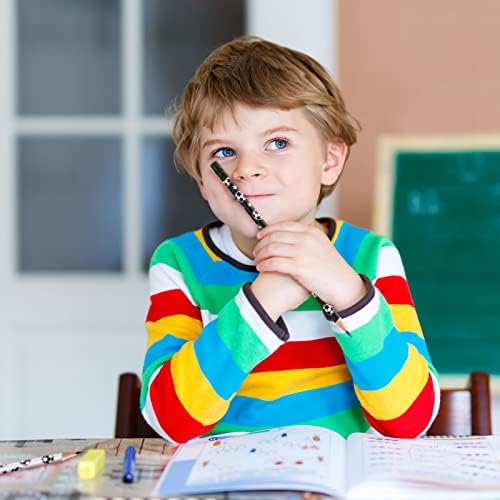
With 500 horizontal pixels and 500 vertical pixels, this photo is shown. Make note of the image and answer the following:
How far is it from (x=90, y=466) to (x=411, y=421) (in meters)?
0.45

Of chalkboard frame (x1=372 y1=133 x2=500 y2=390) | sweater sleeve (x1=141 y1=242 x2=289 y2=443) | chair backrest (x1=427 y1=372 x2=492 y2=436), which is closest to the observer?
sweater sleeve (x1=141 y1=242 x2=289 y2=443)

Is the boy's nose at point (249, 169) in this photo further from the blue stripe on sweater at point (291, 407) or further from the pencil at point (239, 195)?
the blue stripe on sweater at point (291, 407)

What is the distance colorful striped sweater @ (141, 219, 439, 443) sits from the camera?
1.18 m

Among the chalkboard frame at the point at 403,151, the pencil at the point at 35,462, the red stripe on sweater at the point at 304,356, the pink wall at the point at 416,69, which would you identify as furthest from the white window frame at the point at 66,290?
the pencil at the point at 35,462

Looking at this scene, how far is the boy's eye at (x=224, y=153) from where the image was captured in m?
1.31

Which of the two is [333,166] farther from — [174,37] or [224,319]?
[174,37]

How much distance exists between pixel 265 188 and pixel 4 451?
0.49 m

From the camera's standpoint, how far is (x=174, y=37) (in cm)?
270

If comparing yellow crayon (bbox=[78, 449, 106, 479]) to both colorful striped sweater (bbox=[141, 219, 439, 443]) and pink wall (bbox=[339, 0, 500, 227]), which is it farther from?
pink wall (bbox=[339, 0, 500, 227])

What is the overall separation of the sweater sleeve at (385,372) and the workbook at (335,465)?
2.4 inches

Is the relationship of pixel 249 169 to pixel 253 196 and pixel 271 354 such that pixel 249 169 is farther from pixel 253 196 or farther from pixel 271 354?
pixel 271 354

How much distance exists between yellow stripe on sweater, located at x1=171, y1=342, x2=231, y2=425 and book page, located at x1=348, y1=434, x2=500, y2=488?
7.4 inches

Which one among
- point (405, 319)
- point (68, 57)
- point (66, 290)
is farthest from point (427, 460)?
point (68, 57)

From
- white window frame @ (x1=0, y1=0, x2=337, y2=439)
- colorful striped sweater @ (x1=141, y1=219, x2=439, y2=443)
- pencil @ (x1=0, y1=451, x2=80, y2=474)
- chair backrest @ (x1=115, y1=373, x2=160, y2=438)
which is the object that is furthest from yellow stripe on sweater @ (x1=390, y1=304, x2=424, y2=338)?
white window frame @ (x1=0, y1=0, x2=337, y2=439)
